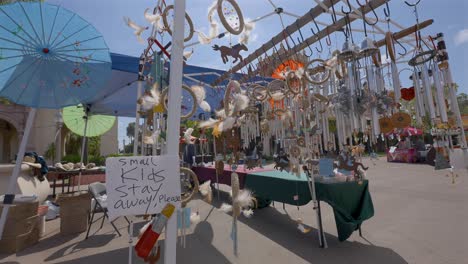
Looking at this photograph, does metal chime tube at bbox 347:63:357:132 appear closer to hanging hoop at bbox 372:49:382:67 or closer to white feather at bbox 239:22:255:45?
hanging hoop at bbox 372:49:382:67

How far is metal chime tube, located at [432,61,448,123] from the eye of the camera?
6.17 ft

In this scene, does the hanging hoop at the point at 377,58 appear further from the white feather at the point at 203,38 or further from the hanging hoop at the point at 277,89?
the white feather at the point at 203,38

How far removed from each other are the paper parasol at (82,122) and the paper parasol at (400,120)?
524 centimetres

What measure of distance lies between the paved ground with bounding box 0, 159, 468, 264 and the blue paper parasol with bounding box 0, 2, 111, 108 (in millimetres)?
1672

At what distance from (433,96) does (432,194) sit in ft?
12.5

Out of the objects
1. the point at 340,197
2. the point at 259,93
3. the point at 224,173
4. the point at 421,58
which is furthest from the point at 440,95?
the point at 224,173

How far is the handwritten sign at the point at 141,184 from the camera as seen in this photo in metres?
1.00

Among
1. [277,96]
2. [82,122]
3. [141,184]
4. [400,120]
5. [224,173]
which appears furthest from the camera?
[82,122]

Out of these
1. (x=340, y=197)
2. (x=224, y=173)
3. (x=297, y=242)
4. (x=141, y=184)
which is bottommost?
(x=297, y=242)

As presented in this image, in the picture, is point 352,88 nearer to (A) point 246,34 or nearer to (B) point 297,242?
(A) point 246,34

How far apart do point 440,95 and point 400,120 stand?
1.41 ft

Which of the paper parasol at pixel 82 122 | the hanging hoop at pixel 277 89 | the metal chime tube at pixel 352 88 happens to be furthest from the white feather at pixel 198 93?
the paper parasol at pixel 82 122

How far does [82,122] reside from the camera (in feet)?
17.4

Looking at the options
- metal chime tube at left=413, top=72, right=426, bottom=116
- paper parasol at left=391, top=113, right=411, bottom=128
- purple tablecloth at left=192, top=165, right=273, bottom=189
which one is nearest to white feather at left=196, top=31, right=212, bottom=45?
paper parasol at left=391, top=113, right=411, bottom=128
